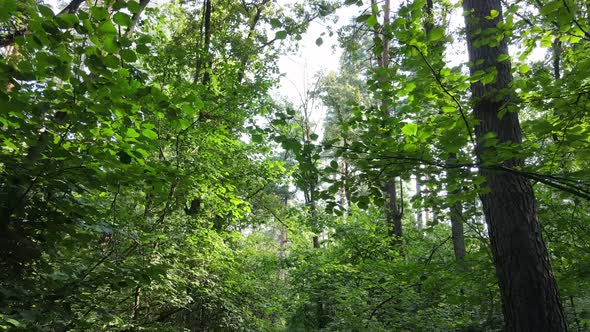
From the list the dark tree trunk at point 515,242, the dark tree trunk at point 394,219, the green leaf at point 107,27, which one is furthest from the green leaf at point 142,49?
the dark tree trunk at point 394,219

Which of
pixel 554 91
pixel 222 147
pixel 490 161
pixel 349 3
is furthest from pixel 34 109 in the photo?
pixel 222 147

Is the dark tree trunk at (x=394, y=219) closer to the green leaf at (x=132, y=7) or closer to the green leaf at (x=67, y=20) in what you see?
the green leaf at (x=132, y=7)

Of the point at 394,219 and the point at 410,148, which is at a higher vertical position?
the point at 394,219

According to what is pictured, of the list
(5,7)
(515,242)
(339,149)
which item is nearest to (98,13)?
(5,7)

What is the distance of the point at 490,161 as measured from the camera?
1.93 metres

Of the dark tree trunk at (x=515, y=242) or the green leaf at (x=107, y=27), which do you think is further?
the dark tree trunk at (x=515, y=242)

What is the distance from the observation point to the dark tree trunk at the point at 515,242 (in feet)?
8.37

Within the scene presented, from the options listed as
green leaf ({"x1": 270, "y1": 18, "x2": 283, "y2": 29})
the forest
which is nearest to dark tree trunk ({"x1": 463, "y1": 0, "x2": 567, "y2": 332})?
the forest

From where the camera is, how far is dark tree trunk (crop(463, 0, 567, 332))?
2.55 meters

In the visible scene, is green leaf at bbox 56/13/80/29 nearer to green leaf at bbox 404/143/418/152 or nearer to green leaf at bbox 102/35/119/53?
green leaf at bbox 102/35/119/53

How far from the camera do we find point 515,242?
2.72m

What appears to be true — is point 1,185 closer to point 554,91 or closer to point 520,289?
point 554,91

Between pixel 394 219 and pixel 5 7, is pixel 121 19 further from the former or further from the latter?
pixel 394 219

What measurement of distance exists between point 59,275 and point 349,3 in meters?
2.40
